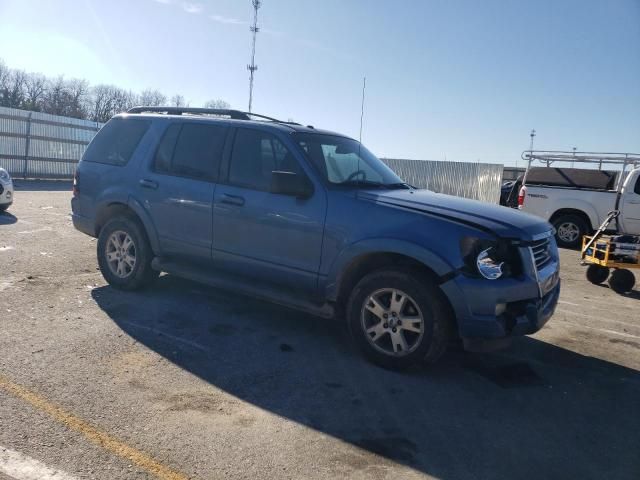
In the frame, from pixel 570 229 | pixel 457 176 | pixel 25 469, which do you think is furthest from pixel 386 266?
pixel 457 176

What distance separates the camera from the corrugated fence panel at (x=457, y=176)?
67.5 feet

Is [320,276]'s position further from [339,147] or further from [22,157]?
[22,157]

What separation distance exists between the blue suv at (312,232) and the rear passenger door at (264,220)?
11 millimetres

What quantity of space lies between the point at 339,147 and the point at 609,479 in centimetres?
364

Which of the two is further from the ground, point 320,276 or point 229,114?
point 229,114

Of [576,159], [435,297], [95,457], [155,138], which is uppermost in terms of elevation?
[576,159]

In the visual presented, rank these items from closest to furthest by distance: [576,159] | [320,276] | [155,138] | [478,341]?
[478,341]
[320,276]
[155,138]
[576,159]

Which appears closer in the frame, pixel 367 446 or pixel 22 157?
pixel 367 446

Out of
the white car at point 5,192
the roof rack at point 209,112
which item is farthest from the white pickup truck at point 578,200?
the white car at point 5,192

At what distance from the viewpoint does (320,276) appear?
448 centimetres

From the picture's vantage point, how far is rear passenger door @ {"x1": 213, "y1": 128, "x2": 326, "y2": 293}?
14.9 ft

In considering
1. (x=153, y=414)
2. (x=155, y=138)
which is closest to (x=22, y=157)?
(x=155, y=138)

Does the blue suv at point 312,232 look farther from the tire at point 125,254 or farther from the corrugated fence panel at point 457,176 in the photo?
the corrugated fence panel at point 457,176

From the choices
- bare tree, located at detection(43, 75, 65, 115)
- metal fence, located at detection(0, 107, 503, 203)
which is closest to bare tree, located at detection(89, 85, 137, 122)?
bare tree, located at detection(43, 75, 65, 115)
